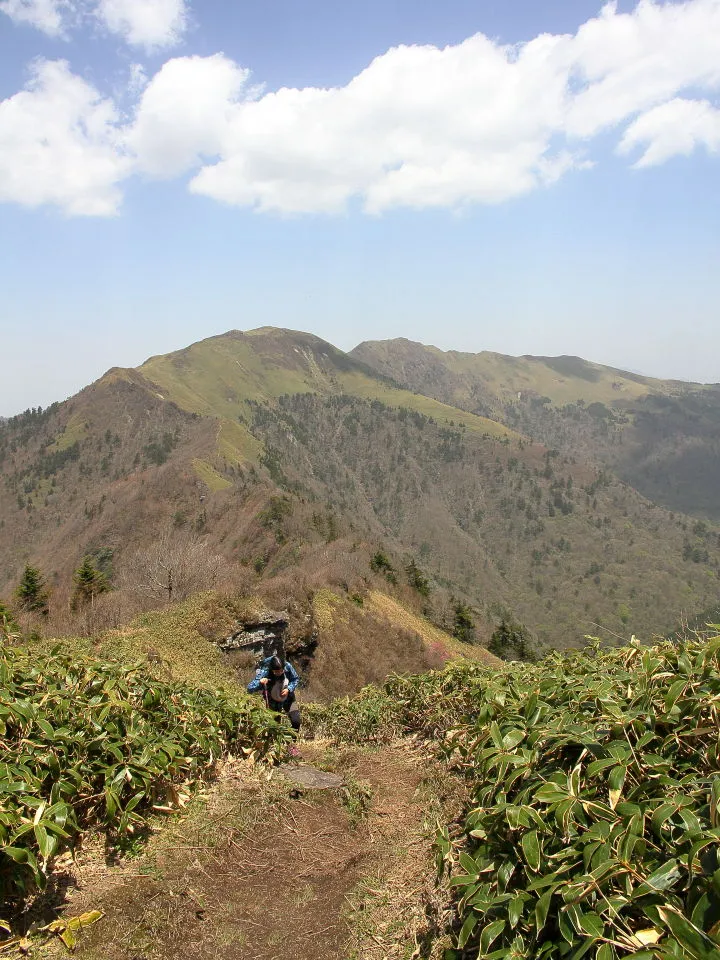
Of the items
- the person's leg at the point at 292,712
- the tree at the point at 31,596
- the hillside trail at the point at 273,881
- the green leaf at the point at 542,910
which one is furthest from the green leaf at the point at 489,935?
the tree at the point at 31,596

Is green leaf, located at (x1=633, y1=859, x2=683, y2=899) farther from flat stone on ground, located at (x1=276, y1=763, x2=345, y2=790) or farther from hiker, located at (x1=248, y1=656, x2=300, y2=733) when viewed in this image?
hiker, located at (x1=248, y1=656, x2=300, y2=733)

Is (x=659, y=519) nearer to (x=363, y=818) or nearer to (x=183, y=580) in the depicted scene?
(x=183, y=580)

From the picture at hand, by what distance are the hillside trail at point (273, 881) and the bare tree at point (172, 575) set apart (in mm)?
28603

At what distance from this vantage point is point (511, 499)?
594 ft

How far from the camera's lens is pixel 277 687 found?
8352 mm

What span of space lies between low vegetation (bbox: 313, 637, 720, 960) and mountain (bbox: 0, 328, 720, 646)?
3507 cm

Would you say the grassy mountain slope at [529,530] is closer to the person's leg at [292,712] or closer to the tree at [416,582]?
the tree at [416,582]

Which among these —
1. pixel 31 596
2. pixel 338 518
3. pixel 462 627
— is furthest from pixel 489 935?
pixel 338 518

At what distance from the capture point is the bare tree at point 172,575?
34375mm

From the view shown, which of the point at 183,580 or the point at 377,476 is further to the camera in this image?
the point at 377,476

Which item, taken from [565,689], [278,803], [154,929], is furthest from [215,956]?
[565,689]

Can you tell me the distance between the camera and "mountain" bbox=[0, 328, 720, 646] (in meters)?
60.7

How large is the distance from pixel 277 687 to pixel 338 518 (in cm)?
7045

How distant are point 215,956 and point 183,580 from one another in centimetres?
3406
